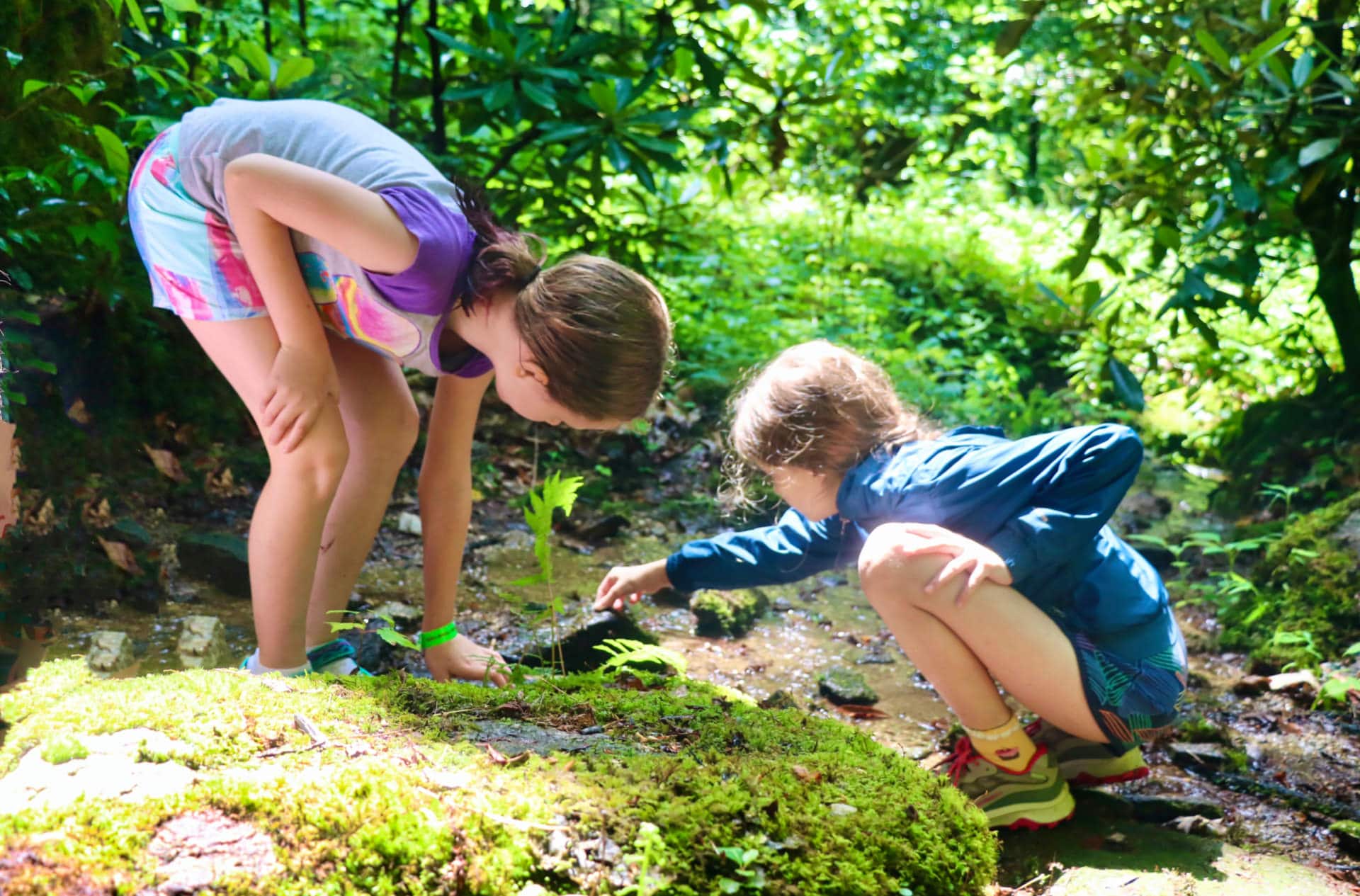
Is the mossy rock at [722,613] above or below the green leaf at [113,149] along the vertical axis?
below

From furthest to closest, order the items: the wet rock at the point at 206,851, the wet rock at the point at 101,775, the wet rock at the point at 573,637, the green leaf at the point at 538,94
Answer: the green leaf at the point at 538,94 < the wet rock at the point at 573,637 < the wet rock at the point at 101,775 < the wet rock at the point at 206,851

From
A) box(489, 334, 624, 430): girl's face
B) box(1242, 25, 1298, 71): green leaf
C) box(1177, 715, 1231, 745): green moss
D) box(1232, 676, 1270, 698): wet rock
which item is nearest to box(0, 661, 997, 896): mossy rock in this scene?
box(489, 334, 624, 430): girl's face

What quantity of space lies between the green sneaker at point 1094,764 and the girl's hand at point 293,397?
1.90 metres

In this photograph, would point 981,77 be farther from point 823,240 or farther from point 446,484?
point 446,484

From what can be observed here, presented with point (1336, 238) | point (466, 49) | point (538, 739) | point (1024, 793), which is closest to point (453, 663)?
point (538, 739)

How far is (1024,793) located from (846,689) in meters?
0.69

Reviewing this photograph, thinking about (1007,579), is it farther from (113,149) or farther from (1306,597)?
(113,149)

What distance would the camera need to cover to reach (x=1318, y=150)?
10.6 feet

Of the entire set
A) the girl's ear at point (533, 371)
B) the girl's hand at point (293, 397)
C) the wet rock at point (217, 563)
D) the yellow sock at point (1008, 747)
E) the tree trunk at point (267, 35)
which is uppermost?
the tree trunk at point (267, 35)

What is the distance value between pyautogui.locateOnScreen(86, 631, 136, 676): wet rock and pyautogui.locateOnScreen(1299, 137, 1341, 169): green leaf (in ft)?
12.5

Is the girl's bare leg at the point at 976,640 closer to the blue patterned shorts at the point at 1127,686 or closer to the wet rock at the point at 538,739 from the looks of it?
the blue patterned shorts at the point at 1127,686

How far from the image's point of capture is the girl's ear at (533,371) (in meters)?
2.19

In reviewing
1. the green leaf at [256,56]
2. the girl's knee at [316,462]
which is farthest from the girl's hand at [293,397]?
the green leaf at [256,56]

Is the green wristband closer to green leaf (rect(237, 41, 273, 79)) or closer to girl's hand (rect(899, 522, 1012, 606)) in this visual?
girl's hand (rect(899, 522, 1012, 606))
